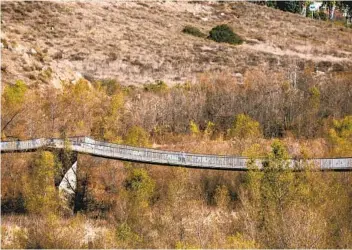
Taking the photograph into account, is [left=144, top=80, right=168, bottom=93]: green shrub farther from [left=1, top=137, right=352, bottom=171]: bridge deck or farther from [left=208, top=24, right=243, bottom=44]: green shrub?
[left=1, top=137, right=352, bottom=171]: bridge deck

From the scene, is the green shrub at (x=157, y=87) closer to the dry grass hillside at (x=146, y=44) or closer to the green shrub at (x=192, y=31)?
the dry grass hillside at (x=146, y=44)

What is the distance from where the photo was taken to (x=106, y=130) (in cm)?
4278

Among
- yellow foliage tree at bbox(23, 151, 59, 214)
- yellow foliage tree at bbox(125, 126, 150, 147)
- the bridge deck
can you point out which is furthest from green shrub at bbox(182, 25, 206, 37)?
yellow foliage tree at bbox(23, 151, 59, 214)

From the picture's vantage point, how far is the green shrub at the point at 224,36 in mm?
69812

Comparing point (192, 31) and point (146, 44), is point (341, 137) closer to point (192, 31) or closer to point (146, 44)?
point (146, 44)

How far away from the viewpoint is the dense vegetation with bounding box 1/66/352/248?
86.4 feet

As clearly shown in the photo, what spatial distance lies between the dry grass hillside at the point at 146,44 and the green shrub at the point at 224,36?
45.9 inches

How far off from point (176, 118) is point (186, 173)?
1421 centimetres

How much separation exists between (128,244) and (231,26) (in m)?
51.7

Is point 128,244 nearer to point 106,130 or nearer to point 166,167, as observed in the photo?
point 166,167

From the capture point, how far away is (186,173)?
116 feet

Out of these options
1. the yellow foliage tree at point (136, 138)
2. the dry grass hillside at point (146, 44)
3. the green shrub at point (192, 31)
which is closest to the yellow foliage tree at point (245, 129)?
the yellow foliage tree at point (136, 138)

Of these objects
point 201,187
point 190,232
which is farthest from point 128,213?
point 201,187

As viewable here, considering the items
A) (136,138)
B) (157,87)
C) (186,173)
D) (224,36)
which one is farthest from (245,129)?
(224,36)
